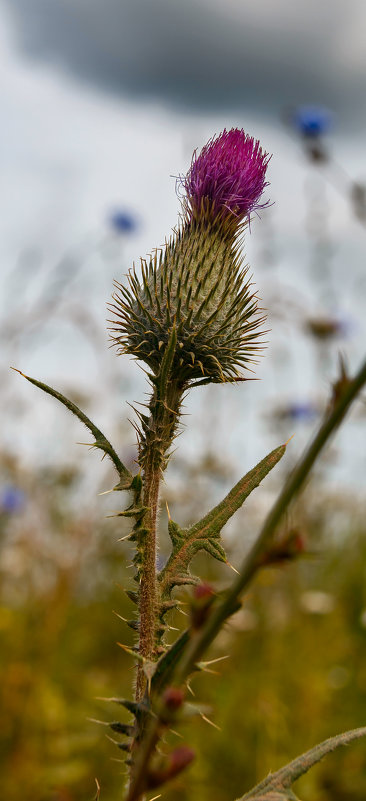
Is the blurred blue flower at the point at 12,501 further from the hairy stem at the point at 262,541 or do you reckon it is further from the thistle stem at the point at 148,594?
the hairy stem at the point at 262,541

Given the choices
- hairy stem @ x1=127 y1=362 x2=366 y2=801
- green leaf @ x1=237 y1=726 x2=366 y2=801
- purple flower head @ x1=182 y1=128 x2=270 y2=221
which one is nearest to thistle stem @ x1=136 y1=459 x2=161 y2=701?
green leaf @ x1=237 y1=726 x2=366 y2=801

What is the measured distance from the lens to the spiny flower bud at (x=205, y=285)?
6.82 feet

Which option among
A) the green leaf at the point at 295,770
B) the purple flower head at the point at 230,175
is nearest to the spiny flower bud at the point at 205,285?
the purple flower head at the point at 230,175

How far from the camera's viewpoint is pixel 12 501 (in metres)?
6.98

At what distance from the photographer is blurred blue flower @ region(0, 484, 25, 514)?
22.5 feet

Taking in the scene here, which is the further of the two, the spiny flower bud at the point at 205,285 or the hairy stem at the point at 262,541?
the spiny flower bud at the point at 205,285

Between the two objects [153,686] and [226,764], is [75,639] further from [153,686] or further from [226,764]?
[153,686]

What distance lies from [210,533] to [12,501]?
221 inches

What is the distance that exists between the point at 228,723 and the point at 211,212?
4106 millimetres

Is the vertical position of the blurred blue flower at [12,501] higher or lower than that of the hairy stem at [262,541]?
lower

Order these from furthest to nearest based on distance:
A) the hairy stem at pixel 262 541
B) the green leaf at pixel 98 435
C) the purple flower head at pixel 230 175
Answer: the purple flower head at pixel 230 175, the green leaf at pixel 98 435, the hairy stem at pixel 262 541

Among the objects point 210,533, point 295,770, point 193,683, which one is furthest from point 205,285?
point 193,683

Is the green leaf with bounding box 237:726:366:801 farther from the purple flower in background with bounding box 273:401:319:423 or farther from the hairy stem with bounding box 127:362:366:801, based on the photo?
the purple flower in background with bounding box 273:401:319:423

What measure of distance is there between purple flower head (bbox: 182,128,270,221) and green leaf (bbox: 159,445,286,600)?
0.83m
